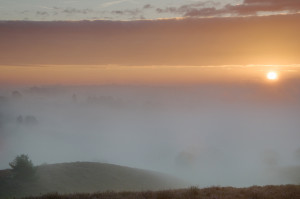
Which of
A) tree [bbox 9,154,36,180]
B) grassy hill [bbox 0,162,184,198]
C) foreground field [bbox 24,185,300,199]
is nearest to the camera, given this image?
foreground field [bbox 24,185,300,199]

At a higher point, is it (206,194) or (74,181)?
(74,181)

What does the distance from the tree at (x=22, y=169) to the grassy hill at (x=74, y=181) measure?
0.92m

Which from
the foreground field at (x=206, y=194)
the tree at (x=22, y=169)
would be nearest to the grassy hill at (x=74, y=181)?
the tree at (x=22, y=169)

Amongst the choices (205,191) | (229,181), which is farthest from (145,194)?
(229,181)

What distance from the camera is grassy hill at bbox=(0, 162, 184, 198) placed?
45.4m

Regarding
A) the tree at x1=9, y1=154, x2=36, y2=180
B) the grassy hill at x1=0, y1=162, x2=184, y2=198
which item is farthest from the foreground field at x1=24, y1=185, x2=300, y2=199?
the tree at x1=9, y1=154, x2=36, y2=180

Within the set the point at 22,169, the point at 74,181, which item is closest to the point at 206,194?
the point at 22,169

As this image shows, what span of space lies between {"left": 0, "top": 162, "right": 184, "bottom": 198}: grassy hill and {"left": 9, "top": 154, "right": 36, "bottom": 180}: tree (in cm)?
92

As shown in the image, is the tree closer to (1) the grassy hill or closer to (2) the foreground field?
(1) the grassy hill

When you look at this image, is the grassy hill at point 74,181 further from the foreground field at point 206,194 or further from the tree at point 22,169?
the foreground field at point 206,194

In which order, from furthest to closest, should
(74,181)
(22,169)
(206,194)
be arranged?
(74,181)
(22,169)
(206,194)

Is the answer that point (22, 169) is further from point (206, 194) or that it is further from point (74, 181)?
point (206, 194)

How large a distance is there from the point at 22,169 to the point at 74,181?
936 cm

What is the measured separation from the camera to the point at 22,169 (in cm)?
4859
